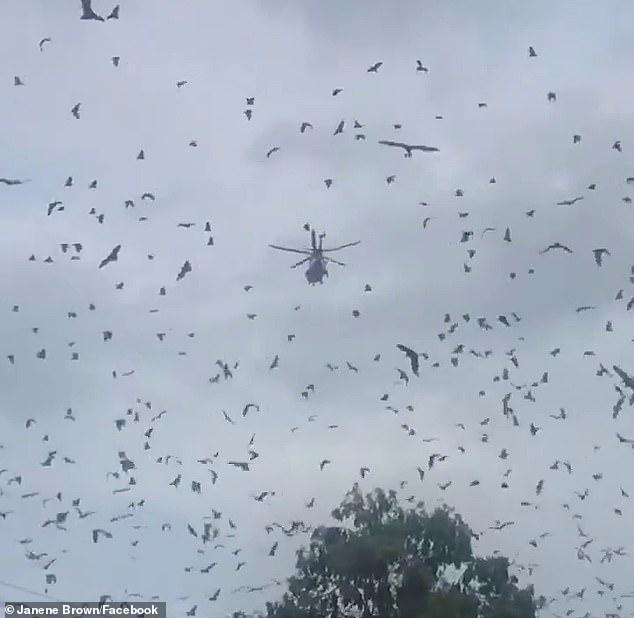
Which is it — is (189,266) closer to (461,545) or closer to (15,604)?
(15,604)

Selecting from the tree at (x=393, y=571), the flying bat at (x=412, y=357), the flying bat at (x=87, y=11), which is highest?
the flying bat at (x=87, y=11)

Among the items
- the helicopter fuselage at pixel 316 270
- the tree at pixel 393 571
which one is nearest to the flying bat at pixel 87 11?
the helicopter fuselage at pixel 316 270

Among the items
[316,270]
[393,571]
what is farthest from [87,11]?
[393,571]

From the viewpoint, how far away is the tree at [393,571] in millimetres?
48844

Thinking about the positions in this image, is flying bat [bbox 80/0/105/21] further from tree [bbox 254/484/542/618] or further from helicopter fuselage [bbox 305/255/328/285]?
tree [bbox 254/484/542/618]

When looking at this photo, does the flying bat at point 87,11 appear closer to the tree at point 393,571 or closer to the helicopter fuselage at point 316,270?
the helicopter fuselage at point 316,270

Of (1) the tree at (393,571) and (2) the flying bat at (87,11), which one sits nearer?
(2) the flying bat at (87,11)

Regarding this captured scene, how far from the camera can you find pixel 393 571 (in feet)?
162

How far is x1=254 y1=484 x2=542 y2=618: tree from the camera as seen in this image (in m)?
48.8

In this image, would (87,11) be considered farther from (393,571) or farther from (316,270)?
(393,571)

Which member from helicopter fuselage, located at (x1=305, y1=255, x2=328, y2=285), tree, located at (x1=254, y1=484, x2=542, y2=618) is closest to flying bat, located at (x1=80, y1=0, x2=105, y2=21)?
helicopter fuselage, located at (x1=305, y1=255, x2=328, y2=285)

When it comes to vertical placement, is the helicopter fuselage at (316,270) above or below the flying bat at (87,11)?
below

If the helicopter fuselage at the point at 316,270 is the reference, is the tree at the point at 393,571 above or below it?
below

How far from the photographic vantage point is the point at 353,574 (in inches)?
1950
